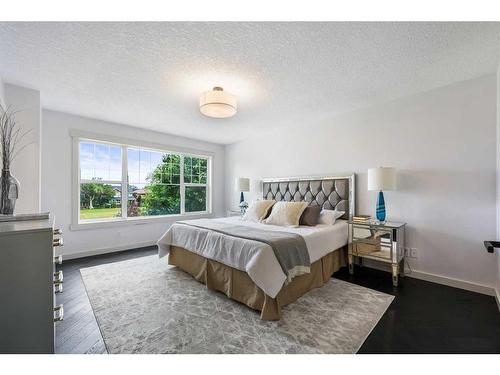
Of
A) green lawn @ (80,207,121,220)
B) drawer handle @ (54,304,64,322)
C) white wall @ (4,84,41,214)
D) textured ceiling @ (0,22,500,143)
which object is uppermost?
textured ceiling @ (0,22,500,143)

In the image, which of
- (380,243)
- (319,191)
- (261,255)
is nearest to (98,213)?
(261,255)

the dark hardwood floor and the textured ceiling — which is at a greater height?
the textured ceiling

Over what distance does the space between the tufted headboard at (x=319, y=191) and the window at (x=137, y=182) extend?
207 cm

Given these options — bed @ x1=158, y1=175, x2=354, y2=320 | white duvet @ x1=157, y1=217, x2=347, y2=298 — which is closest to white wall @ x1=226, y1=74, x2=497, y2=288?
bed @ x1=158, y1=175, x2=354, y2=320

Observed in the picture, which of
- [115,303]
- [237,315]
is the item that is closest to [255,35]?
[237,315]

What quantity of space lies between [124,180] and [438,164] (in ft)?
16.7

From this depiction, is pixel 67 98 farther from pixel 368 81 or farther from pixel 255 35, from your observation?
pixel 368 81

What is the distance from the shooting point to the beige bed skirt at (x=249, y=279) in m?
1.97

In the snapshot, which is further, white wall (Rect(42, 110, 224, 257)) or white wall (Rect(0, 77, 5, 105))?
white wall (Rect(42, 110, 224, 257))

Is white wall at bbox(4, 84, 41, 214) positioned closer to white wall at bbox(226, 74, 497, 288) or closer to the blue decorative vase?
white wall at bbox(226, 74, 497, 288)

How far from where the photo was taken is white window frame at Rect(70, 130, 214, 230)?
3648 millimetres

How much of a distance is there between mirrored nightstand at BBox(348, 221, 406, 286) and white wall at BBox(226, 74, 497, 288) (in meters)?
0.34

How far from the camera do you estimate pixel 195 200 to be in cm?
542
